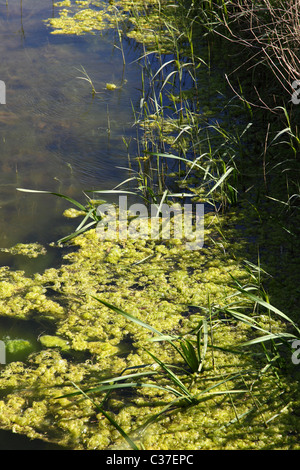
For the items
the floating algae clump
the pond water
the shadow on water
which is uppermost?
the pond water

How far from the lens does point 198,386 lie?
A: 185cm

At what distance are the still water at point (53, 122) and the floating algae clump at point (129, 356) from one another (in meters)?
0.26

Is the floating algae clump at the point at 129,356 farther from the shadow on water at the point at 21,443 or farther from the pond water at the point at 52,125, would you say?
the pond water at the point at 52,125

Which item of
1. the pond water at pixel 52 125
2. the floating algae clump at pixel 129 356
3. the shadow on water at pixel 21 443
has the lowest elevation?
the shadow on water at pixel 21 443

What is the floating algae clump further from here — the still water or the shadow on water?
the still water

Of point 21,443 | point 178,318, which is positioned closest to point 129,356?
point 178,318

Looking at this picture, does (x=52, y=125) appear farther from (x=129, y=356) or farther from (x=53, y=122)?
(x=129, y=356)

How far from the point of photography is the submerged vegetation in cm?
172

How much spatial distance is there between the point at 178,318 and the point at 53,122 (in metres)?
1.92

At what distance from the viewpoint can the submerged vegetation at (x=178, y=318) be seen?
1722mm

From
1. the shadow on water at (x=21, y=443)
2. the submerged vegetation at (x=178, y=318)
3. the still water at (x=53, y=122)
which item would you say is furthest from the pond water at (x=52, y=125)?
the shadow on water at (x=21, y=443)

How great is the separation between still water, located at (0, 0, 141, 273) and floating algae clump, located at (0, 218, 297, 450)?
0.26 metres

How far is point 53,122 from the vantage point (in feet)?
11.5

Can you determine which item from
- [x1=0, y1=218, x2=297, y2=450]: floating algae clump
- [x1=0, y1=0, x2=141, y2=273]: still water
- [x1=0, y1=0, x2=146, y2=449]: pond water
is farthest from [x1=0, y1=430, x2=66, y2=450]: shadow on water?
[x1=0, y1=0, x2=141, y2=273]: still water
